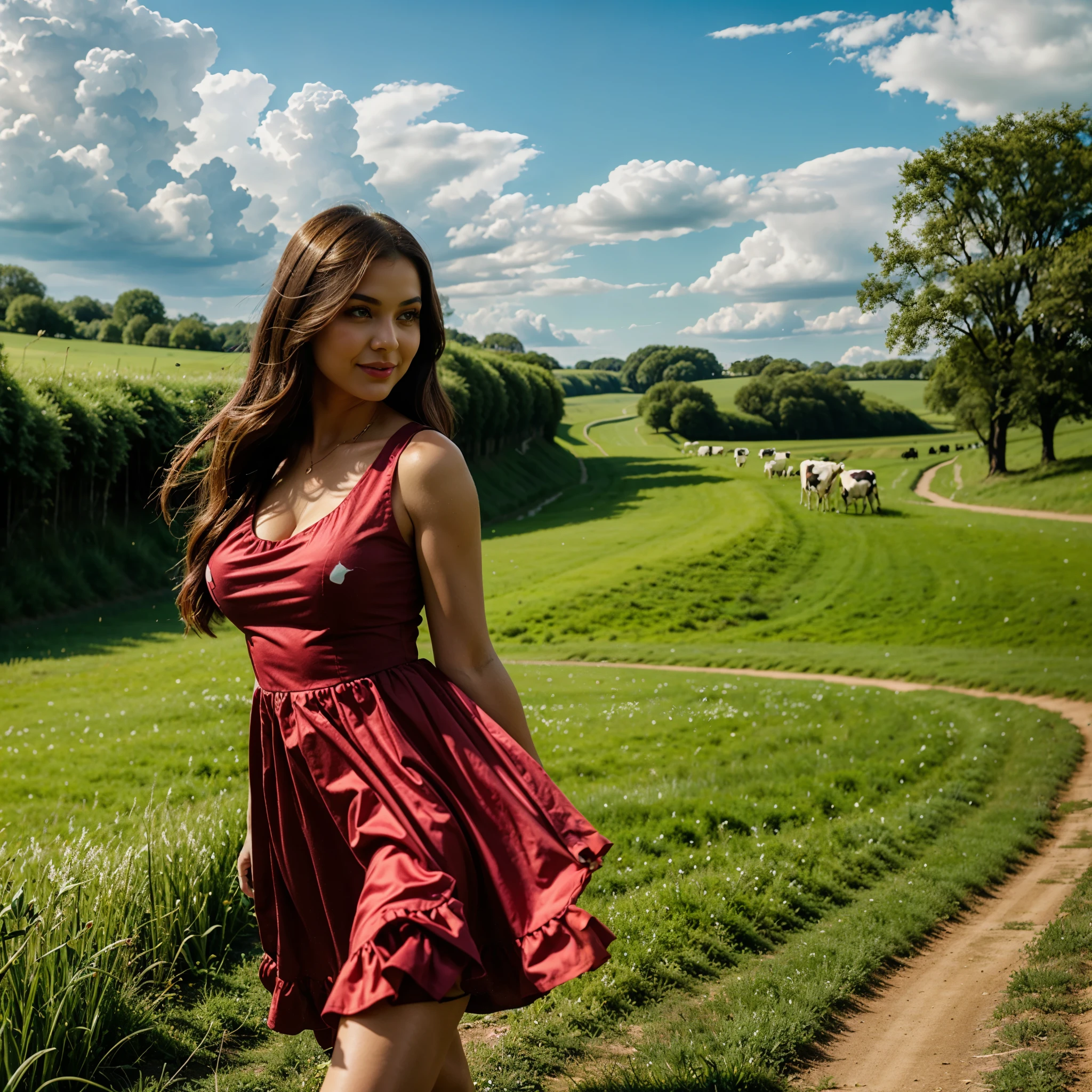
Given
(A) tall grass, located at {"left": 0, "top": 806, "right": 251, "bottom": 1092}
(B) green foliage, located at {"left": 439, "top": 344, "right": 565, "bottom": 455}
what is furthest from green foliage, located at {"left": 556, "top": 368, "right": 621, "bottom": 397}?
(A) tall grass, located at {"left": 0, "top": 806, "right": 251, "bottom": 1092}

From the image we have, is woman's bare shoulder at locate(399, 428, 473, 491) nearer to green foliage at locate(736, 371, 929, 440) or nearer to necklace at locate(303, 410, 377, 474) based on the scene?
necklace at locate(303, 410, 377, 474)

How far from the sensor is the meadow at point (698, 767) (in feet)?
17.6

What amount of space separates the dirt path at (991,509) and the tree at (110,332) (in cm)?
6921

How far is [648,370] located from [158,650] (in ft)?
436

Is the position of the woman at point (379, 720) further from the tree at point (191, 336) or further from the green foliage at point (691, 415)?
the tree at point (191, 336)

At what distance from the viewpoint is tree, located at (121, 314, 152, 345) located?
87188 millimetres

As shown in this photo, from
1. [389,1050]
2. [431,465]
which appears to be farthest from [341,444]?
[389,1050]

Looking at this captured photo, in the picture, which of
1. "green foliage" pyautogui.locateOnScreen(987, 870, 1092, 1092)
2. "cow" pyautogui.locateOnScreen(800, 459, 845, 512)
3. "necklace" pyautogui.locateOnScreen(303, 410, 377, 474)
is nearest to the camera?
"necklace" pyautogui.locateOnScreen(303, 410, 377, 474)

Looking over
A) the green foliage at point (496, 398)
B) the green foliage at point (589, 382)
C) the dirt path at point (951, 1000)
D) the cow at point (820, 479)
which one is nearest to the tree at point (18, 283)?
the green foliage at point (496, 398)

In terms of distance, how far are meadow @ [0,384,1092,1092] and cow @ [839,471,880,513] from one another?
3256 millimetres

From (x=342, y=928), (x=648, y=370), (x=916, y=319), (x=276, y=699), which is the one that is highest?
(x=648, y=370)

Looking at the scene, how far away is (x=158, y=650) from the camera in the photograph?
21.6 meters

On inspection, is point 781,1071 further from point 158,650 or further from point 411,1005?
point 158,650

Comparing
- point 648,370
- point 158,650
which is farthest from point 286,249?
point 648,370
